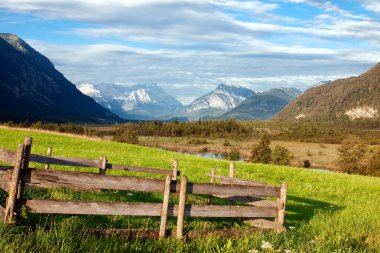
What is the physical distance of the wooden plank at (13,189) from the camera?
1012 cm

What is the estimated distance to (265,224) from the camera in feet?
48.0

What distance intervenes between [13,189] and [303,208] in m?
15.0

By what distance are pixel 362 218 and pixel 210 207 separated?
8453 mm

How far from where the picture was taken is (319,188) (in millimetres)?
31484

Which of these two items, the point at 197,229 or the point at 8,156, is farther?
the point at 197,229

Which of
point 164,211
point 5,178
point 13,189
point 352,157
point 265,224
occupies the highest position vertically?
point 5,178

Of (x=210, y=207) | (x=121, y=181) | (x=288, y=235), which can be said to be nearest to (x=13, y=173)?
(x=121, y=181)

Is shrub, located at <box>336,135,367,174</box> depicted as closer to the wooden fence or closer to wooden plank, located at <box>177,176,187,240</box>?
the wooden fence

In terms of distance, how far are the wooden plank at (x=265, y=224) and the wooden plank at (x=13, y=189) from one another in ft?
25.5

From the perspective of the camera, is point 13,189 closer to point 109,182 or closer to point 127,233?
point 109,182

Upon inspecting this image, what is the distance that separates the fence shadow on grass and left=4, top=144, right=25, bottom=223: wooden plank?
10.6 meters

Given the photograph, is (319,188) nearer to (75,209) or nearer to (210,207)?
(210,207)

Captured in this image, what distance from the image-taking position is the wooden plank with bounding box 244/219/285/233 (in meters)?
14.2

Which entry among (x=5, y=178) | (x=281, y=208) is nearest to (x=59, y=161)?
(x=5, y=178)
